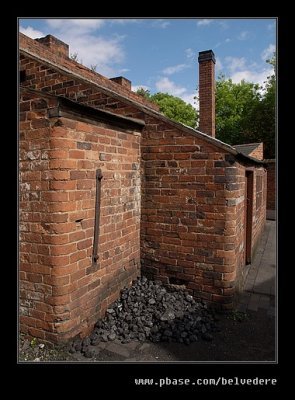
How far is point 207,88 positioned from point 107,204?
1114 centimetres

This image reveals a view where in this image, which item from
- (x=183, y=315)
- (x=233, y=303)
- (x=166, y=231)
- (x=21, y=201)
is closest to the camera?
(x=21, y=201)

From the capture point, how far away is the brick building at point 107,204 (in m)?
3.33

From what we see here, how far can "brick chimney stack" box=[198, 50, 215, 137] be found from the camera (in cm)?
1318

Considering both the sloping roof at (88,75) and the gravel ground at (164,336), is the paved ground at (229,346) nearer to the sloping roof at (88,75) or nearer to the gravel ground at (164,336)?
the gravel ground at (164,336)

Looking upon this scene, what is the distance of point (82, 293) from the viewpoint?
3619 mm

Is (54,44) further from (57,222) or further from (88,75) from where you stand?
(57,222)

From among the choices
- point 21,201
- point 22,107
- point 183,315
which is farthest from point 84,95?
point 183,315

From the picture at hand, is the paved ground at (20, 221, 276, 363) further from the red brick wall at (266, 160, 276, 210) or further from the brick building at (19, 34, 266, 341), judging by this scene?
the red brick wall at (266, 160, 276, 210)

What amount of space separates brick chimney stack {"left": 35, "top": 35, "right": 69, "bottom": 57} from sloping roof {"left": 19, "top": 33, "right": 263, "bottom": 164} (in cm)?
27

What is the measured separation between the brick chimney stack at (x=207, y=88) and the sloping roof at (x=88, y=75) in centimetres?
394

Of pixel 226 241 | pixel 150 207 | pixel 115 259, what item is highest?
pixel 150 207

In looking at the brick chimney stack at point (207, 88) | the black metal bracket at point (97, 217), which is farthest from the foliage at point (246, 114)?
the black metal bracket at point (97, 217)

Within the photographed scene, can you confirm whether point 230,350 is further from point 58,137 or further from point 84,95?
point 84,95

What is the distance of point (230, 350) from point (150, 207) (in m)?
2.41
